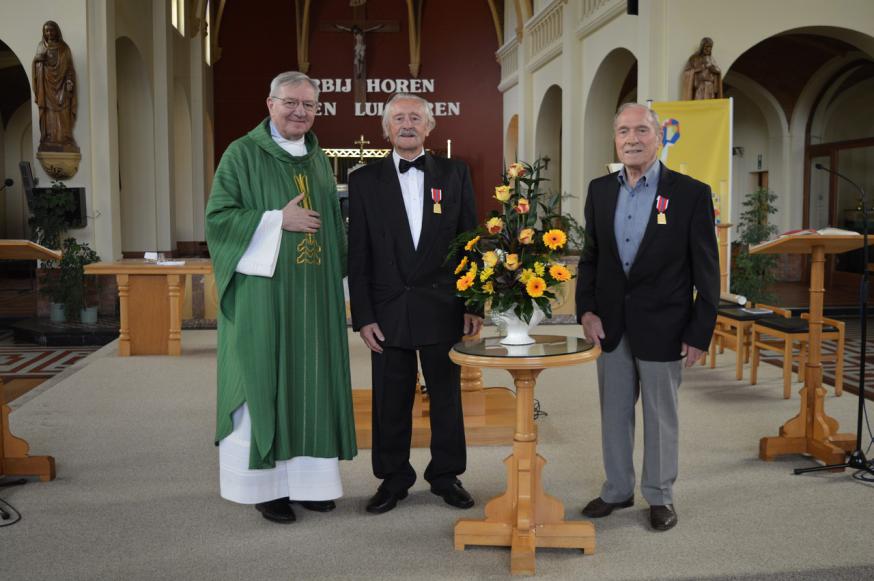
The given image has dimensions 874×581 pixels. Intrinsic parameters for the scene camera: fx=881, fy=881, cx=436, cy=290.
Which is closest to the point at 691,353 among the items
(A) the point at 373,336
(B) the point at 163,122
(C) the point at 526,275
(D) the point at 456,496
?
(C) the point at 526,275

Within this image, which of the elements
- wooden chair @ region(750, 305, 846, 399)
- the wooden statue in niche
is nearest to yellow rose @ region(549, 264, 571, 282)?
wooden chair @ region(750, 305, 846, 399)

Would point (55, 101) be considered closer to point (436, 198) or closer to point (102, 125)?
point (102, 125)

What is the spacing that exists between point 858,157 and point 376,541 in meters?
11.8

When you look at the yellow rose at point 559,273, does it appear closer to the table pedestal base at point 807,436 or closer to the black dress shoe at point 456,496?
the black dress shoe at point 456,496

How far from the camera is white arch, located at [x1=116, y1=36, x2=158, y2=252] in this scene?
11.8 m

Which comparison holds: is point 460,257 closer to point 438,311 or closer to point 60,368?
point 438,311

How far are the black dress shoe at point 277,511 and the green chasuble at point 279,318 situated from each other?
0.66 feet

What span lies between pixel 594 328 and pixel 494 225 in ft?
2.17

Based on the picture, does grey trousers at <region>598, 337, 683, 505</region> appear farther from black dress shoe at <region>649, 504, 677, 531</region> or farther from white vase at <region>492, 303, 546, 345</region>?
white vase at <region>492, 303, 546, 345</region>

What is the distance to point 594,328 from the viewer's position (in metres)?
3.43

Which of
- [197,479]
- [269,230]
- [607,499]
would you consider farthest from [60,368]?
[607,499]

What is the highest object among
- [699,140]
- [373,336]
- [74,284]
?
[699,140]

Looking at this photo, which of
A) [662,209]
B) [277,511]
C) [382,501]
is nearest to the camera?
[662,209]

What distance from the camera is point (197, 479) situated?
13.5ft
